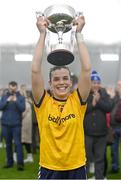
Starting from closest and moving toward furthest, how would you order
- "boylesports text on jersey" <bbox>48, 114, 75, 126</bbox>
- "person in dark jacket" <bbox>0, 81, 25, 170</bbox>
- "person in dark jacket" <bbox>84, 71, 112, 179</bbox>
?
"boylesports text on jersey" <bbox>48, 114, 75, 126</bbox>, "person in dark jacket" <bbox>84, 71, 112, 179</bbox>, "person in dark jacket" <bbox>0, 81, 25, 170</bbox>

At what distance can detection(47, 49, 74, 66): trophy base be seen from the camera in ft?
10.4

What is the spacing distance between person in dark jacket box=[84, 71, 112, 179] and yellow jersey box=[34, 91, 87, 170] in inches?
97.3

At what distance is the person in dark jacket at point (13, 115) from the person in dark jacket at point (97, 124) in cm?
170

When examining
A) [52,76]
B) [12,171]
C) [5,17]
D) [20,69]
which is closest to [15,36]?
[5,17]

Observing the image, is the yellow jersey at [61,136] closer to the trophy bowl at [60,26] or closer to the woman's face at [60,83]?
the woman's face at [60,83]

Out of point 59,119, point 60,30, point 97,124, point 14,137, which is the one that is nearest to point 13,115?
point 14,137

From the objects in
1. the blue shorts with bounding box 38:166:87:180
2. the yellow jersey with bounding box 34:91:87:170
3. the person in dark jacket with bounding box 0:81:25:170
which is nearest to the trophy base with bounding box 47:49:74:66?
the yellow jersey with bounding box 34:91:87:170

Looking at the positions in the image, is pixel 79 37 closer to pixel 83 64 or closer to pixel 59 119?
pixel 83 64

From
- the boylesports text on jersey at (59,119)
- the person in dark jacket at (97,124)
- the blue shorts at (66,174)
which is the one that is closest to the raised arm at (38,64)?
the boylesports text on jersey at (59,119)

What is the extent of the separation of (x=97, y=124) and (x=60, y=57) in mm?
2715

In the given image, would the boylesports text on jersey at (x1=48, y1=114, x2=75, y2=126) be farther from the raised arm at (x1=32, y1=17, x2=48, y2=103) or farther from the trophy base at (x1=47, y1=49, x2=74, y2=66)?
the trophy base at (x1=47, y1=49, x2=74, y2=66)

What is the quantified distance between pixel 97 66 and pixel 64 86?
13.2m

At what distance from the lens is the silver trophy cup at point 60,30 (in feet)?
10.5

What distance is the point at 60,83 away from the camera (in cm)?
322
